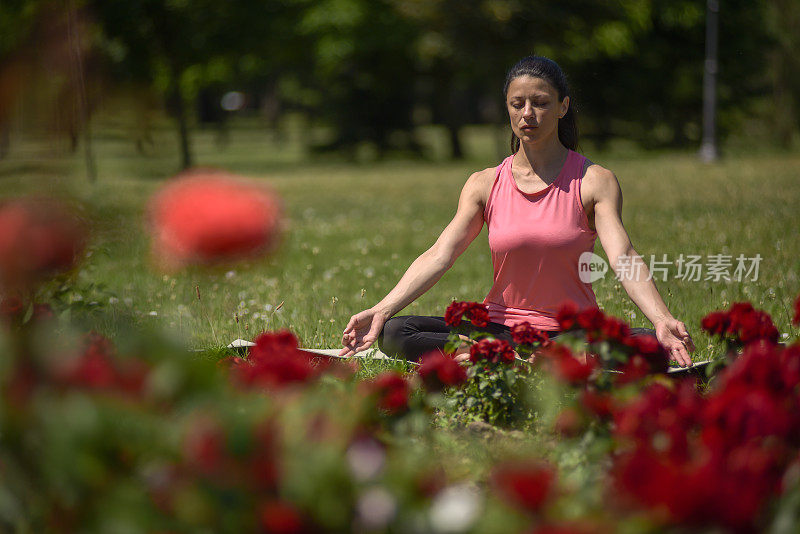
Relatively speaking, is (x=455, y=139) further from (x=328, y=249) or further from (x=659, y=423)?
(x=659, y=423)

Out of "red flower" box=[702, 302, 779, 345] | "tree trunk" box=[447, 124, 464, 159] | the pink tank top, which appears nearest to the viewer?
"red flower" box=[702, 302, 779, 345]

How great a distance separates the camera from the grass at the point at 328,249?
110 centimetres

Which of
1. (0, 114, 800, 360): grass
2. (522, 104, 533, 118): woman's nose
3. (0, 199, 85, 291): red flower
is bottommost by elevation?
(0, 114, 800, 360): grass

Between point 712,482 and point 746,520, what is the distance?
0.09 meters

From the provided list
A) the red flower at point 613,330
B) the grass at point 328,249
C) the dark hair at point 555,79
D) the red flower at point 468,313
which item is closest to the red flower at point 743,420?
the red flower at point 613,330

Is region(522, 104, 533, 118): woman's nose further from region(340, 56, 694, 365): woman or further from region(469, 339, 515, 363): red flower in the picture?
region(469, 339, 515, 363): red flower

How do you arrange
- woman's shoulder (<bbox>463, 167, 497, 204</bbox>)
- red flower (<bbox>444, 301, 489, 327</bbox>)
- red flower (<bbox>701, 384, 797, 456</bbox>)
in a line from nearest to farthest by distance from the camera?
1. red flower (<bbox>701, 384, 797, 456</bbox>)
2. red flower (<bbox>444, 301, 489, 327</bbox>)
3. woman's shoulder (<bbox>463, 167, 497, 204</bbox>)

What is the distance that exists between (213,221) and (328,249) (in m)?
7.07

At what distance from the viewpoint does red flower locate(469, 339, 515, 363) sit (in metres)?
2.81

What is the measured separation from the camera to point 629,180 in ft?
52.0

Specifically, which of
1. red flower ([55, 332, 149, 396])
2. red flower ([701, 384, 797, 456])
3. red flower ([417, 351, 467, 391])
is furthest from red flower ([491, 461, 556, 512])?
red flower ([417, 351, 467, 391])

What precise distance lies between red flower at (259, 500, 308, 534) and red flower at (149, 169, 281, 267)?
42cm

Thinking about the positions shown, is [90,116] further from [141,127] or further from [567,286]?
[567,286]

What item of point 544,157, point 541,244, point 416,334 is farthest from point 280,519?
point 544,157
